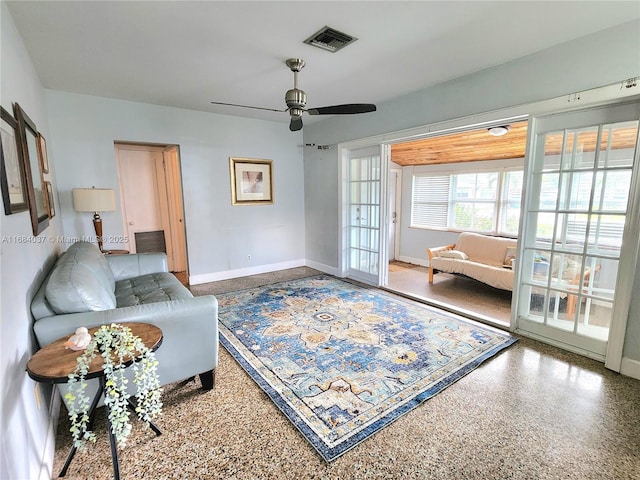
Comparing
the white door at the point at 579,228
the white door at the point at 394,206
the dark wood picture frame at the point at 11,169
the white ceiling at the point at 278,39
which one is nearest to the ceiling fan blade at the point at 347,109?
the white ceiling at the point at 278,39

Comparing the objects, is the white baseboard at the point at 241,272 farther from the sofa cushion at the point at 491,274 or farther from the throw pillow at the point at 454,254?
the sofa cushion at the point at 491,274

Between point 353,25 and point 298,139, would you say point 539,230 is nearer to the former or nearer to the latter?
point 353,25

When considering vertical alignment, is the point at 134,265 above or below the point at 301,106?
below

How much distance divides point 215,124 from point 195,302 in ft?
11.5

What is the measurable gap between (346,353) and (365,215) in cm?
254

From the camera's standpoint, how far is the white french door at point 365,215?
174 inches

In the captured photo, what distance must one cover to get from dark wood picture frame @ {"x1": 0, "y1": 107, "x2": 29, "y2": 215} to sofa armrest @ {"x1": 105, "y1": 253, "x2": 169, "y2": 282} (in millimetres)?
1622

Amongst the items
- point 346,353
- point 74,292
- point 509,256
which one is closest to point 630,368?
point 346,353

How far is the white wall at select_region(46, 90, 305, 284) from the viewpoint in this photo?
12.2ft

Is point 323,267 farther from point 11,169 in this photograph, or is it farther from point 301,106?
point 11,169

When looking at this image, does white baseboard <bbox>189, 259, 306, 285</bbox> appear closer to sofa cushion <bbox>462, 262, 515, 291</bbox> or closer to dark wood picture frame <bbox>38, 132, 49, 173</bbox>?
dark wood picture frame <bbox>38, 132, 49, 173</bbox>

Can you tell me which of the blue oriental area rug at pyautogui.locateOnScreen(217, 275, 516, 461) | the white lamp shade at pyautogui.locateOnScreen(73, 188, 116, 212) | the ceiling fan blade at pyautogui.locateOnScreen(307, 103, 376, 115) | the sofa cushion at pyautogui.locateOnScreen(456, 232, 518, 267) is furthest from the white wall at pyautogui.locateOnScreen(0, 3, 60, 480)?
the sofa cushion at pyautogui.locateOnScreen(456, 232, 518, 267)

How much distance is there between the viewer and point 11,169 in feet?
5.36

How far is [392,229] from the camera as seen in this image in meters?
6.54
